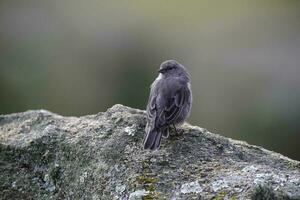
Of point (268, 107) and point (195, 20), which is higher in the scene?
point (195, 20)

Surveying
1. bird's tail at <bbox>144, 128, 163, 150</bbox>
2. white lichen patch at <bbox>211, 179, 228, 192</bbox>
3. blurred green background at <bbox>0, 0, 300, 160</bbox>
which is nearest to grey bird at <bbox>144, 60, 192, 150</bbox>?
bird's tail at <bbox>144, 128, 163, 150</bbox>

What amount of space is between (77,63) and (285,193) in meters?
13.0

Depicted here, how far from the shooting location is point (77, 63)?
18500mm

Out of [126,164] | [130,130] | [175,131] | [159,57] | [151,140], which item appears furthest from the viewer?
[159,57]

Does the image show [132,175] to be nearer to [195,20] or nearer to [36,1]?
[195,20]

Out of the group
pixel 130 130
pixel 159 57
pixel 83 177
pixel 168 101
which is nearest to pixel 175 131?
pixel 130 130

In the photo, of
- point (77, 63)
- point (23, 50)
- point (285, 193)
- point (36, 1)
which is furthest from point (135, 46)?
point (285, 193)

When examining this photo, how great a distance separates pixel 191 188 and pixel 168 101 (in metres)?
3.05

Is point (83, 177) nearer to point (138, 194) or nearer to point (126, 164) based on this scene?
point (126, 164)

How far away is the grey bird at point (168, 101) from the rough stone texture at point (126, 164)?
8.7 inches

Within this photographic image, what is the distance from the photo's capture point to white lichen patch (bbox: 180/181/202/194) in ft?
20.6

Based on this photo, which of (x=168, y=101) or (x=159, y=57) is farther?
(x=159, y=57)

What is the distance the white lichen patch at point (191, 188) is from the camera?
20.6 feet

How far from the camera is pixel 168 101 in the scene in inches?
365
